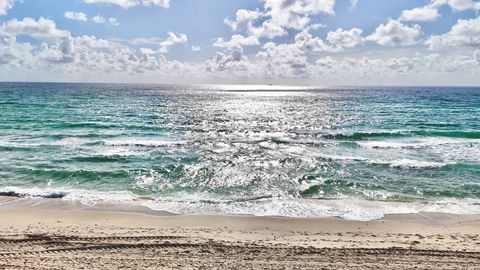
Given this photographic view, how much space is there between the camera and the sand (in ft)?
32.4

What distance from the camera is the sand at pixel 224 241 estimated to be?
9.89 m

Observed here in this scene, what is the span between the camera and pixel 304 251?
1065 cm

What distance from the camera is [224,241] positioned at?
37.6 feet

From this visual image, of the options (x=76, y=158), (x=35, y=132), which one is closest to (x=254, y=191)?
(x=76, y=158)

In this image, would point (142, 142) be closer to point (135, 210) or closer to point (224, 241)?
point (135, 210)

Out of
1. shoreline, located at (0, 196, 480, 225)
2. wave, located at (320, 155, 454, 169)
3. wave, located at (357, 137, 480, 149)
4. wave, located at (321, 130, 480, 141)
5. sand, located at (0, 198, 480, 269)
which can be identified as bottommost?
shoreline, located at (0, 196, 480, 225)

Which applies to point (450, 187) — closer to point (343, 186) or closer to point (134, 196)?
point (343, 186)

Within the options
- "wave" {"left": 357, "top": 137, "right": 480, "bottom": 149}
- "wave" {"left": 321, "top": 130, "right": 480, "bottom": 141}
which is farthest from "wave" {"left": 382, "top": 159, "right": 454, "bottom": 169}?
"wave" {"left": 321, "top": 130, "right": 480, "bottom": 141}

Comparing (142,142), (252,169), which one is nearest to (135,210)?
(252,169)

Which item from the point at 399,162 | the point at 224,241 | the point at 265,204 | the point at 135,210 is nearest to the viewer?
the point at 224,241

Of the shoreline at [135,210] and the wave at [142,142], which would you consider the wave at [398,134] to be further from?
the shoreline at [135,210]

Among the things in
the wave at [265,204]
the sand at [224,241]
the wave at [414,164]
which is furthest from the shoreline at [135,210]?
the wave at [414,164]

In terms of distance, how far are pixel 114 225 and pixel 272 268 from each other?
623 cm

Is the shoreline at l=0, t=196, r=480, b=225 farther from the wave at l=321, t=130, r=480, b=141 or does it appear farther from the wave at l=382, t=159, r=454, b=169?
the wave at l=321, t=130, r=480, b=141
